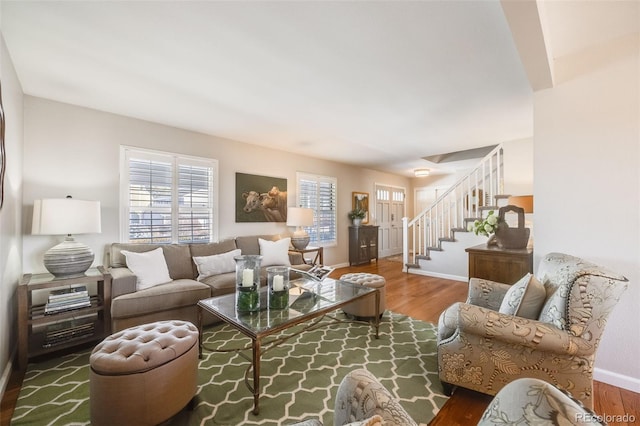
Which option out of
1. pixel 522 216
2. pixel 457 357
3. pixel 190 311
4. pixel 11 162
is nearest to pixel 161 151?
pixel 11 162

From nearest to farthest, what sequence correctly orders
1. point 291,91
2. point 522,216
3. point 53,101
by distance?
point 291,91, point 53,101, point 522,216

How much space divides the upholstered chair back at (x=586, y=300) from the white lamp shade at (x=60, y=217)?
3.66 metres

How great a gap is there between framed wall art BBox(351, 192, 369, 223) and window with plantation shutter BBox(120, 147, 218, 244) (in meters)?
3.35

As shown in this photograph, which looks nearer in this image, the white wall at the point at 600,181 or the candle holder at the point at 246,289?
the white wall at the point at 600,181

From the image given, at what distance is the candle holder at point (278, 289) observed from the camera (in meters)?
2.10

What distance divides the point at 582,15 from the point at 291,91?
2168 millimetres

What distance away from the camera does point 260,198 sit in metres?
4.46

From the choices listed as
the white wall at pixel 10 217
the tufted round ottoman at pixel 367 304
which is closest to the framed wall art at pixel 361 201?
the tufted round ottoman at pixel 367 304

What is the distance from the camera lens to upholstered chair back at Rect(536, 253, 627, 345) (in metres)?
1.37

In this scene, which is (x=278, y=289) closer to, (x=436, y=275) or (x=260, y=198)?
(x=260, y=198)

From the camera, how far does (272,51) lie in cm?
197

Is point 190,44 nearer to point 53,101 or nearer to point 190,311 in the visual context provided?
point 53,101

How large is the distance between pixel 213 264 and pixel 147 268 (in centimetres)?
70

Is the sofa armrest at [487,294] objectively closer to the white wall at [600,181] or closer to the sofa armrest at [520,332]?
the white wall at [600,181]
